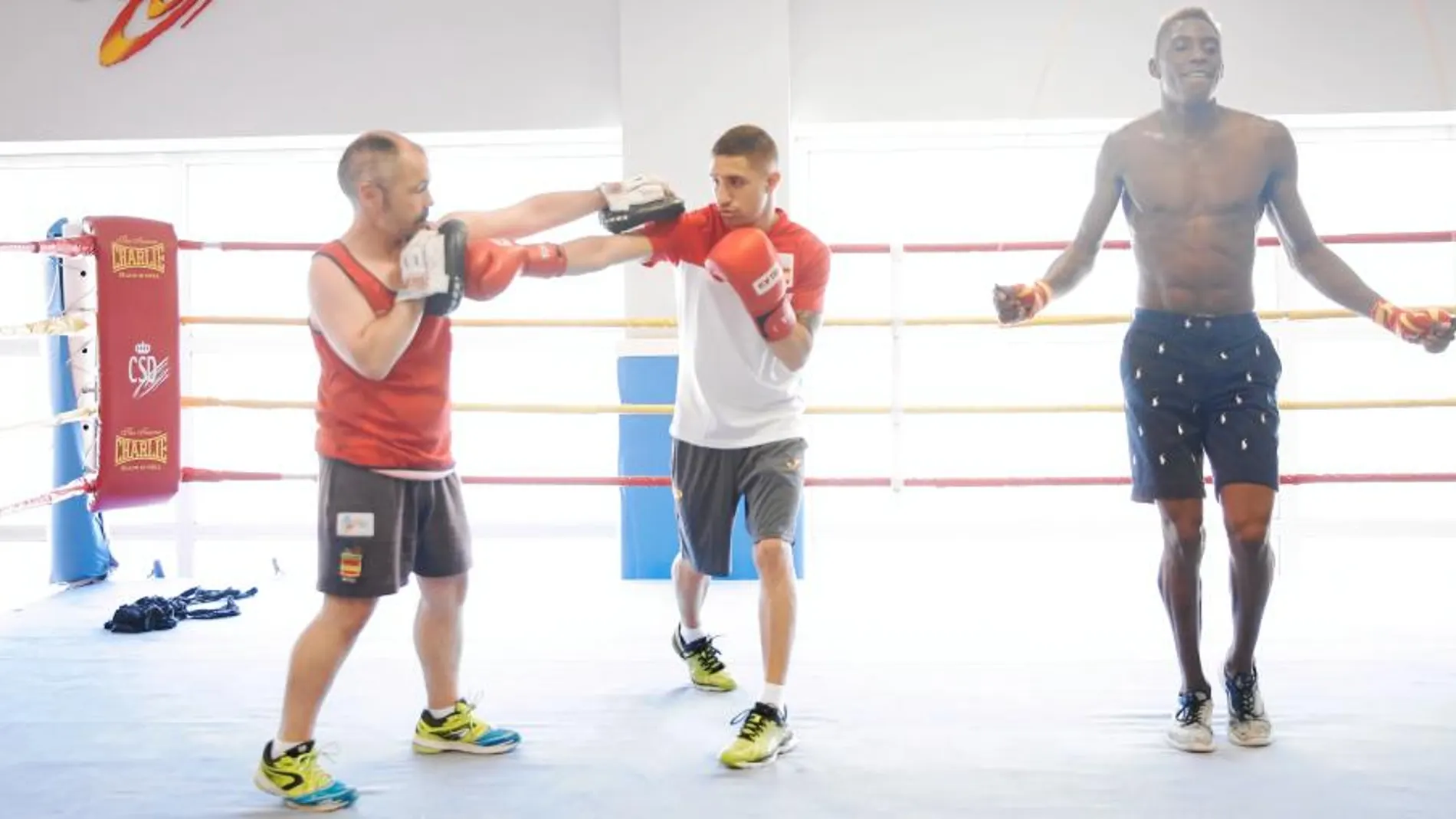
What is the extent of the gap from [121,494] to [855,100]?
2713 mm

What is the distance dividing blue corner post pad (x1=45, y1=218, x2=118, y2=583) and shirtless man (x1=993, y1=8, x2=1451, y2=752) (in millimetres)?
2913

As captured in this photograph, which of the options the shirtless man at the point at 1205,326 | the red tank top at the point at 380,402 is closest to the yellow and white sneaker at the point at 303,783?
the red tank top at the point at 380,402

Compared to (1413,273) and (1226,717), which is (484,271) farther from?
(1413,273)

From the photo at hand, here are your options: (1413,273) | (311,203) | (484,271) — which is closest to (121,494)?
(484,271)

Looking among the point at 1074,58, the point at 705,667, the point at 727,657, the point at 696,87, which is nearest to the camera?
the point at 705,667

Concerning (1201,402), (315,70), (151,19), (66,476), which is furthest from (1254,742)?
(151,19)

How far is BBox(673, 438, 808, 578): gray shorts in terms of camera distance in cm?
242

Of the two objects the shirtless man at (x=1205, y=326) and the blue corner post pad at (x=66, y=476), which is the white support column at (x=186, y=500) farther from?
the shirtless man at (x=1205, y=326)

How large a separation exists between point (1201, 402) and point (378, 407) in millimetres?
1461

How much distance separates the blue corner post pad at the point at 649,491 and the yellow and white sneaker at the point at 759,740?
6.53ft

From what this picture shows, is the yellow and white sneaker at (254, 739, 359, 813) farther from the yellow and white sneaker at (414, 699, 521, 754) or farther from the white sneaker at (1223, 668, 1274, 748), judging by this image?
the white sneaker at (1223, 668, 1274, 748)

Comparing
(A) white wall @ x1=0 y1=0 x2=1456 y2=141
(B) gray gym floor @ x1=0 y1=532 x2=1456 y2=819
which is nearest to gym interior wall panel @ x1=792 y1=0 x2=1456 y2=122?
(A) white wall @ x1=0 y1=0 x2=1456 y2=141

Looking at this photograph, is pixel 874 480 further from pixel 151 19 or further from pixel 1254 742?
pixel 151 19

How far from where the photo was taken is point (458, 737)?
89.7 inches
